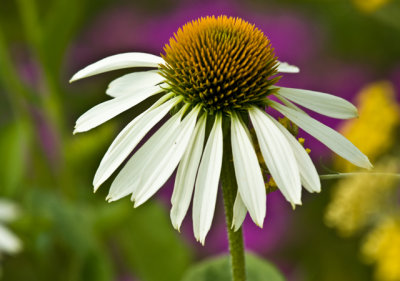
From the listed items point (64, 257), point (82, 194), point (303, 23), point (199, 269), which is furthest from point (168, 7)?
point (199, 269)

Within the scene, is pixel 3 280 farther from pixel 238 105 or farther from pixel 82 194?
pixel 238 105

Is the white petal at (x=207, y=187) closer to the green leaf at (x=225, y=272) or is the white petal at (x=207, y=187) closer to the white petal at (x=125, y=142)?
the white petal at (x=125, y=142)

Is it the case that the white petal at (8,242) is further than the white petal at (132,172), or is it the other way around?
the white petal at (8,242)

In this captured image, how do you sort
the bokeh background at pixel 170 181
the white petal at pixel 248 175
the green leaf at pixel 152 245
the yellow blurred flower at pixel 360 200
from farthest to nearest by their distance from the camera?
the green leaf at pixel 152 245 → the bokeh background at pixel 170 181 → the yellow blurred flower at pixel 360 200 → the white petal at pixel 248 175

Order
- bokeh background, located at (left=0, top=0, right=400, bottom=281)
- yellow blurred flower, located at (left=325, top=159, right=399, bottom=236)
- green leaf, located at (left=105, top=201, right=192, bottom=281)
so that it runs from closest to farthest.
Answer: yellow blurred flower, located at (left=325, top=159, right=399, bottom=236) → bokeh background, located at (left=0, top=0, right=400, bottom=281) → green leaf, located at (left=105, top=201, right=192, bottom=281)

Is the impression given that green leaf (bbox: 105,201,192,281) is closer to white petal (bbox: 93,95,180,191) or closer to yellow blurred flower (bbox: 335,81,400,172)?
yellow blurred flower (bbox: 335,81,400,172)

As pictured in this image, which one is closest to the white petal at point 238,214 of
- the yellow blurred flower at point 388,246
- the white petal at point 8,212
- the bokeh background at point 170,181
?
the bokeh background at point 170,181

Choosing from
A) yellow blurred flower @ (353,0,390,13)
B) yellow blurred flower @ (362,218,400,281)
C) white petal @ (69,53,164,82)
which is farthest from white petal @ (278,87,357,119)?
yellow blurred flower @ (353,0,390,13)
